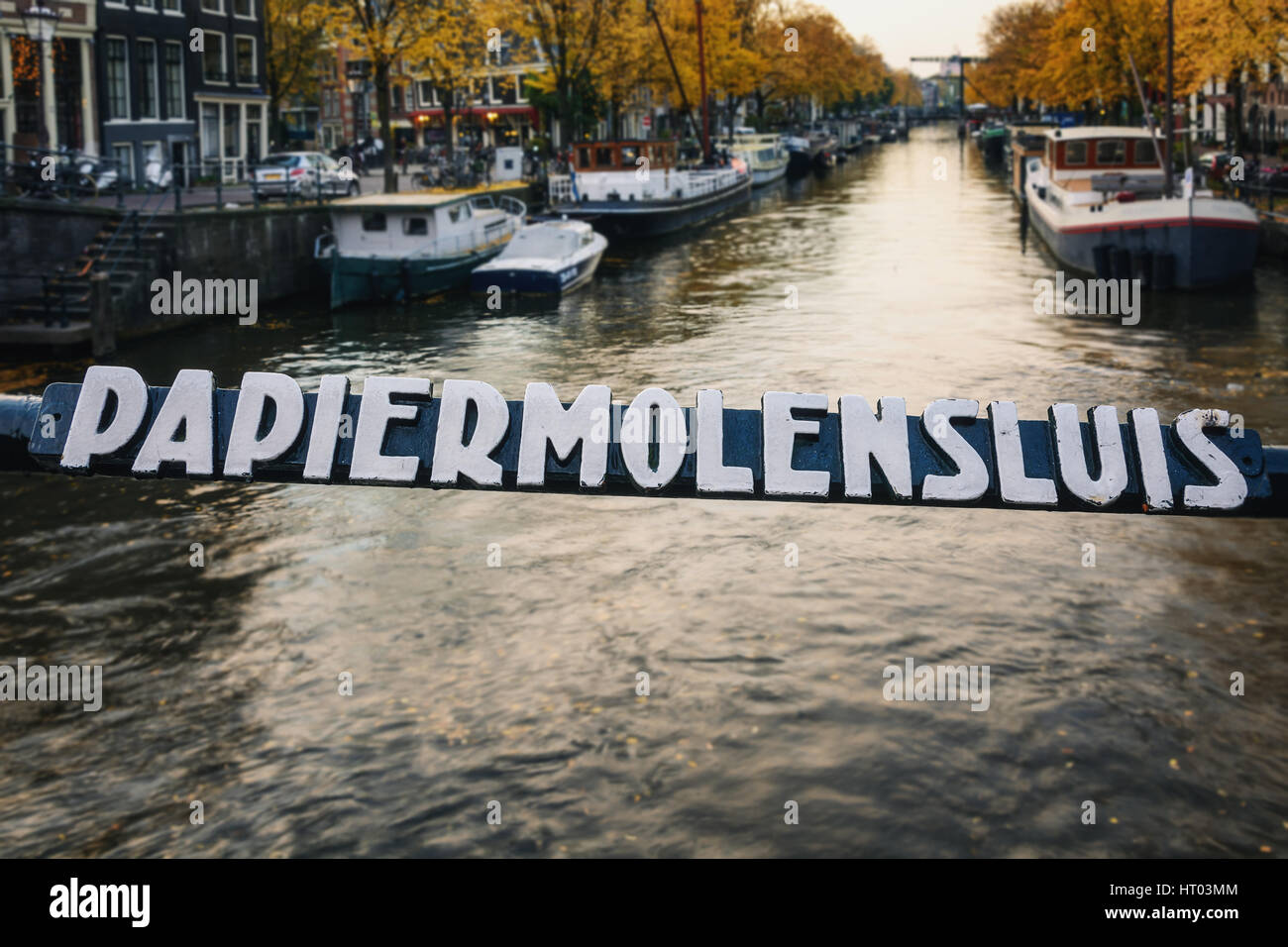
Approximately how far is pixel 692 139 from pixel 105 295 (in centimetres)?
5365

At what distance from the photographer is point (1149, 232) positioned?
31266 millimetres

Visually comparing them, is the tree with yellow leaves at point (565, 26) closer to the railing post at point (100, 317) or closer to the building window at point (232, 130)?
the building window at point (232, 130)

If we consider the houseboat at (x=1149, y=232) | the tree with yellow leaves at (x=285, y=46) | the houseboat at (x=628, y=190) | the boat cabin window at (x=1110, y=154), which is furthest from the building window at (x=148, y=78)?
the boat cabin window at (x=1110, y=154)

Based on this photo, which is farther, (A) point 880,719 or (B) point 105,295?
(B) point 105,295

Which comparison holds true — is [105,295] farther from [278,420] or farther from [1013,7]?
[1013,7]

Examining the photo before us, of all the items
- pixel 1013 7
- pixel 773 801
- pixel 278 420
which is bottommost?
pixel 773 801

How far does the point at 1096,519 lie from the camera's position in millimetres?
14852

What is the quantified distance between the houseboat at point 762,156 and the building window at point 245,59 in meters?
25.1

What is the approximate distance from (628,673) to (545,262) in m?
23.7

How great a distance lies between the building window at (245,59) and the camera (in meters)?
53.6

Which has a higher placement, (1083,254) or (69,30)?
(69,30)

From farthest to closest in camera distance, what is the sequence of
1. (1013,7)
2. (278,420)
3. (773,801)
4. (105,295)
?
(1013,7) → (105,295) → (773,801) → (278,420)

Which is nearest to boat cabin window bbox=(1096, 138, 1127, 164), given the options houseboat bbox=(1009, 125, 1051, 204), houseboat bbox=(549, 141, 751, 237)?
houseboat bbox=(1009, 125, 1051, 204)
